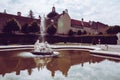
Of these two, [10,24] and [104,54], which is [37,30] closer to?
[10,24]

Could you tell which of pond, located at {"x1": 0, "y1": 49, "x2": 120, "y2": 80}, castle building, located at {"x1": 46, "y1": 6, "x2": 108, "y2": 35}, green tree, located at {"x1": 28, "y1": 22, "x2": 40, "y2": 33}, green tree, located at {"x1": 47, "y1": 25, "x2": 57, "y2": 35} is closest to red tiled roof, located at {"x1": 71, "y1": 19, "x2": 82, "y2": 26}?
castle building, located at {"x1": 46, "y1": 6, "x2": 108, "y2": 35}

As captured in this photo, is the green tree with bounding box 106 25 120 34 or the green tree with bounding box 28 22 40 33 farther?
the green tree with bounding box 106 25 120 34

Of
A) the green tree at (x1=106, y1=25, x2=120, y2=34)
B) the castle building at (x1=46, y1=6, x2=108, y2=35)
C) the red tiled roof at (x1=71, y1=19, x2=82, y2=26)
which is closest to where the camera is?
the green tree at (x1=106, y1=25, x2=120, y2=34)

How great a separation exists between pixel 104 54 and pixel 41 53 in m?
7.28

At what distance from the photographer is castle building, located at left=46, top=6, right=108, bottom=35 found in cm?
5894

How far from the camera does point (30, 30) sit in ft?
138

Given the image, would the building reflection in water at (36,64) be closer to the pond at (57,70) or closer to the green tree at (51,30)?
the pond at (57,70)

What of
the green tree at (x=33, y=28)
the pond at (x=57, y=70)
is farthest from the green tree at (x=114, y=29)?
the pond at (x=57, y=70)

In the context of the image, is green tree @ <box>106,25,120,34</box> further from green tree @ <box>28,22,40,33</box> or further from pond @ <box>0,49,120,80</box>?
pond @ <box>0,49,120,80</box>

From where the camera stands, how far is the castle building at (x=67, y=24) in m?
58.9

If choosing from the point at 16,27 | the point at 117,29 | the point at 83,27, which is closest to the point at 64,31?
the point at 83,27

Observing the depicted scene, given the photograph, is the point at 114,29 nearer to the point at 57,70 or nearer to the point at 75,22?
the point at 75,22

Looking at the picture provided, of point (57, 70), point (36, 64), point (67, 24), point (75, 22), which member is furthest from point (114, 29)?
point (57, 70)

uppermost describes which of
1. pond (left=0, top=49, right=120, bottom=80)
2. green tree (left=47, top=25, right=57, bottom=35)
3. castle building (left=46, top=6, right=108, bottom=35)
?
castle building (left=46, top=6, right=108, bottom=35)
